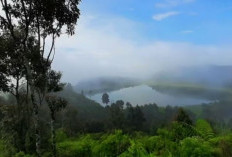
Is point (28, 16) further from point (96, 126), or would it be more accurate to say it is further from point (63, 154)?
point (96, 126)

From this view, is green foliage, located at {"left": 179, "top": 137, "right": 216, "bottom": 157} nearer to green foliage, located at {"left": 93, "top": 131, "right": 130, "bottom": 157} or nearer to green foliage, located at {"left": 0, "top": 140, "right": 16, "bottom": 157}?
green foliage, located at {"left": 93, "top": 131, "right": 130, "bottom": 157}

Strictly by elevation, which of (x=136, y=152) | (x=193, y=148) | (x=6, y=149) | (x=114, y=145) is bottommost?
(x=6, y=149)

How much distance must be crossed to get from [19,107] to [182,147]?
79.1ft

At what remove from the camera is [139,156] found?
4098 millimetres

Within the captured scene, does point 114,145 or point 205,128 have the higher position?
point 205,128

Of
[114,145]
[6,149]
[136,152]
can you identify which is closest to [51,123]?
[6,149]

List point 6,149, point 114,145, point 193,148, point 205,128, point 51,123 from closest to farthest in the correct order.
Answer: point 193,148 → point 205,128 → point 114,145 → point 51,123 → point 6,149

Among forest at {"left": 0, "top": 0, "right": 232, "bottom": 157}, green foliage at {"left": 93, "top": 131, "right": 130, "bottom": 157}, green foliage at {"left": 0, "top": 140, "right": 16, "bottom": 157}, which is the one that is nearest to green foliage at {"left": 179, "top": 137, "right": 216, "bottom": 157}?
forest at {"left": 0, "top": 0, "right": 232, "bottom": 157}

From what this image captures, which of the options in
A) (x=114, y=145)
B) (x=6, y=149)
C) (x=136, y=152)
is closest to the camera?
(x=136, y=152)

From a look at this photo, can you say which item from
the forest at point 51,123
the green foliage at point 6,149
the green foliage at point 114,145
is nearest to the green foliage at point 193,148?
the forest at point 51,123

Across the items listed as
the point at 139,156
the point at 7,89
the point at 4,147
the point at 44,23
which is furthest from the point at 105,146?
the point at 7,89

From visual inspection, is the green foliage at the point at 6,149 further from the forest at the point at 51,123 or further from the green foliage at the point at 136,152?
the green foliage at the point at 136,152

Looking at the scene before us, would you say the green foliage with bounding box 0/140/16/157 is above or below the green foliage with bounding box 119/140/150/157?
below

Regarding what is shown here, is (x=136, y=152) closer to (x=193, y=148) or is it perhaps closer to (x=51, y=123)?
(x=193, y=148)
